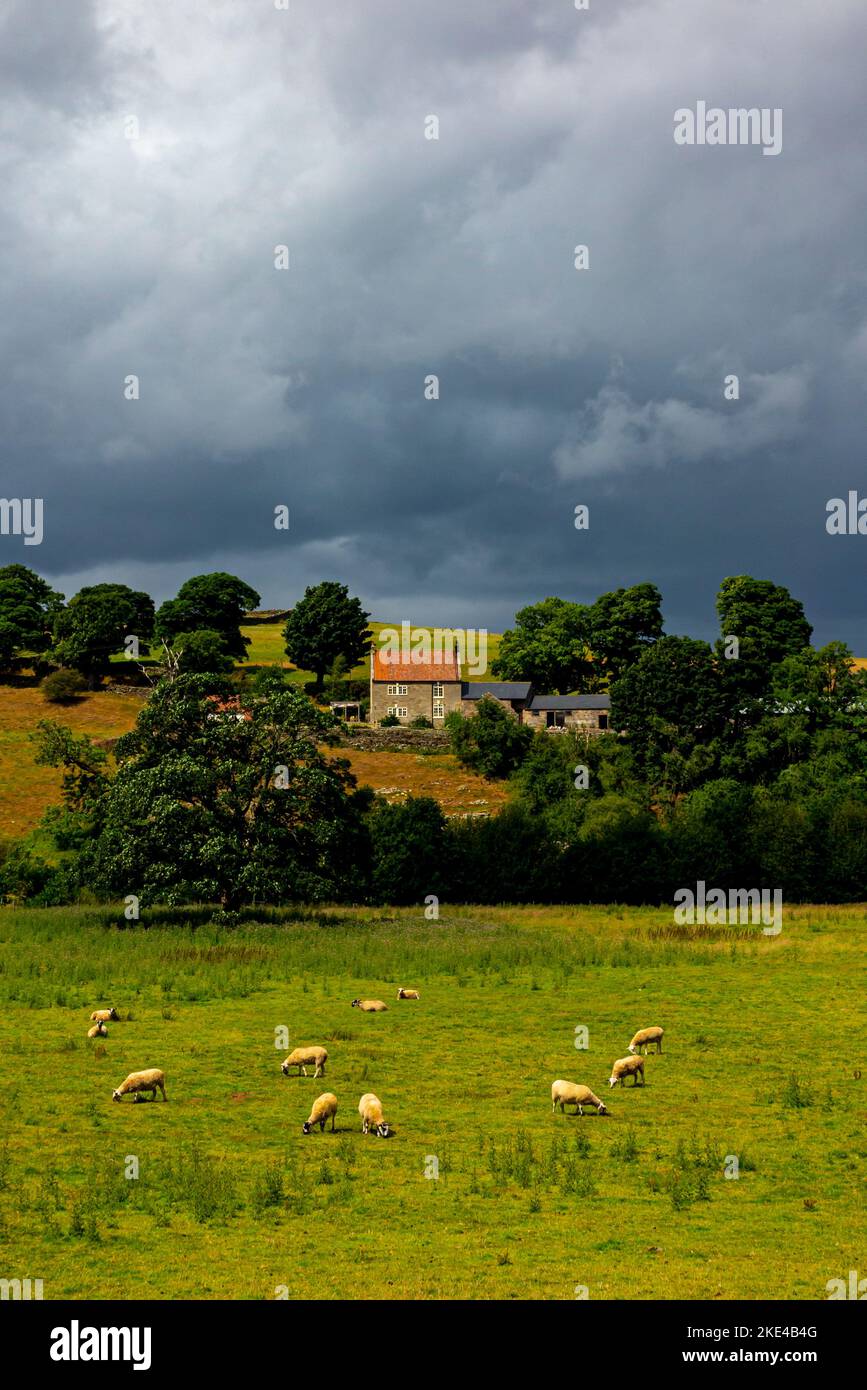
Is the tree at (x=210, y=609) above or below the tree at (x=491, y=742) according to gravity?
above

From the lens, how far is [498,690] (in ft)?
420

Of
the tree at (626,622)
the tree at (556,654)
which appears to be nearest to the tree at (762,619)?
the tree at (626,622)

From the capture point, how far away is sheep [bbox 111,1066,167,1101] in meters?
24.5

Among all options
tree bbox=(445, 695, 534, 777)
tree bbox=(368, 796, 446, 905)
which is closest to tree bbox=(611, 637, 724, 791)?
tree bbox=(445, 695, 534, 777)

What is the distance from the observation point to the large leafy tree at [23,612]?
142 metres

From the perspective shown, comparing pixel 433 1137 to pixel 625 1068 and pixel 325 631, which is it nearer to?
pixel 625 1068

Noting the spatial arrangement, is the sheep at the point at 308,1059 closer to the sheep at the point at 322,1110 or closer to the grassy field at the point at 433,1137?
the grassy field at the point at 433,1137

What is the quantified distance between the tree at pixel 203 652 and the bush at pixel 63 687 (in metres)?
11.4

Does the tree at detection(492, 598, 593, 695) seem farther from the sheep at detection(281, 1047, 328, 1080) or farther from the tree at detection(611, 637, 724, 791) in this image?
the sheep at detection(281, 1047, 328, 1080)

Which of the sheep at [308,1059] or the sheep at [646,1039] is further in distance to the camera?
the sheep at [646,1039]

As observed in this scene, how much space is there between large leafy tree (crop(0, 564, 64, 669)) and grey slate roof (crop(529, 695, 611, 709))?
2454 inches
